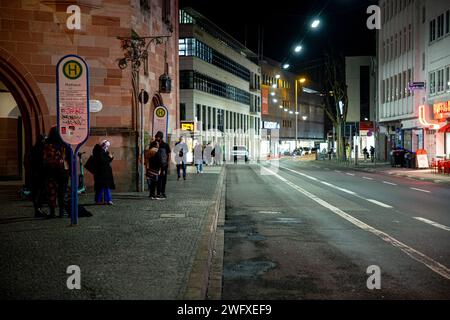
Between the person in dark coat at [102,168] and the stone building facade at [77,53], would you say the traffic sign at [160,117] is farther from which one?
the person in dark coat at [102,168]

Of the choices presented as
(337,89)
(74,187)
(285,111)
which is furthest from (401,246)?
(285,111)

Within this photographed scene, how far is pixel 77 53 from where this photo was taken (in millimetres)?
18297

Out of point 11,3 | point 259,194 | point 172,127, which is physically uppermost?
point 11,3

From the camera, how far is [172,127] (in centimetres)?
2995

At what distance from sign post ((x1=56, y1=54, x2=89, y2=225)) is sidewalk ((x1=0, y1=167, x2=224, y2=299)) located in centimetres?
123

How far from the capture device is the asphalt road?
21.6 ft

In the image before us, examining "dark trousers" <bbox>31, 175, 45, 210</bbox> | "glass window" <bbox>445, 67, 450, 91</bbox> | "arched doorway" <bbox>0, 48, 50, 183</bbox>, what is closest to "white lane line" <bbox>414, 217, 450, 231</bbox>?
"dark trousers" <bbox>31, 175, 45, 210</bbox>

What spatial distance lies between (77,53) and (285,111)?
310ft

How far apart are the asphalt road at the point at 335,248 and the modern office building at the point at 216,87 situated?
25.8 meters

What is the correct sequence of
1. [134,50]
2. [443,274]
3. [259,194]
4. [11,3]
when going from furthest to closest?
[259,194], [134,50], [11,3], [443,274]

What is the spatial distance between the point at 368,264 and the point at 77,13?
13513 millimetres
